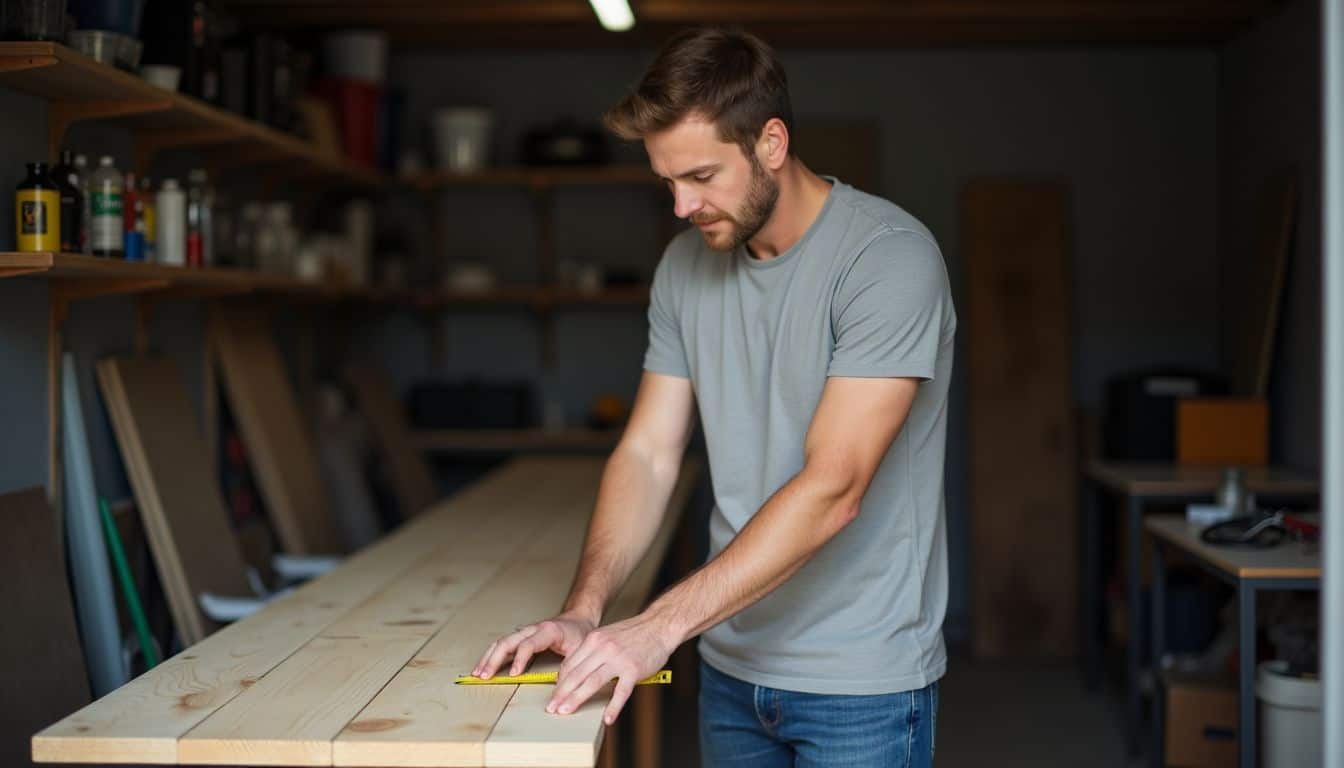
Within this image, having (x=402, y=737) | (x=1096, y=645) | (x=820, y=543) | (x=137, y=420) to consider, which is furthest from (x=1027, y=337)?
(x=402, y=737)

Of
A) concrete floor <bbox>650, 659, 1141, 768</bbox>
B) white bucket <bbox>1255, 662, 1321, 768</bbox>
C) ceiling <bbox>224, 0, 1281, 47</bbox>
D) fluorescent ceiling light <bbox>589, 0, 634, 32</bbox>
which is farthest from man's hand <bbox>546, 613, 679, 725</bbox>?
ceiling <bbox>224, 0, 1281, 47</bbox>

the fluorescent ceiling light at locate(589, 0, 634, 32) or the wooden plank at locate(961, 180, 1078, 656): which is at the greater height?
the fluorescent ceiling light at locate(589, 0, 634, 32)

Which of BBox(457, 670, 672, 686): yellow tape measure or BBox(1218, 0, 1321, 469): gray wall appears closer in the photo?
BBox(457, 670, 672, 686): yellow tape measure

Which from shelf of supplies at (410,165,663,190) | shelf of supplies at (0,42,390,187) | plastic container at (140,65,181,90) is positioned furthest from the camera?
shelf of supplies at (410,165,663,190)

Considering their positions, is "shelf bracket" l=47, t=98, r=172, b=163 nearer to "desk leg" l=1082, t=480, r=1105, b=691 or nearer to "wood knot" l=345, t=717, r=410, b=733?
"wood knot" l=345, t=717, r=410, b=733

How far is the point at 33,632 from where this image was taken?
9.18ft

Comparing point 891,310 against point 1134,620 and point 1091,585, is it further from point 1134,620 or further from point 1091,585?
point 1091,585

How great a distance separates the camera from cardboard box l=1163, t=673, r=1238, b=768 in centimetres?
402

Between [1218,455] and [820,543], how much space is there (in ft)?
11.8

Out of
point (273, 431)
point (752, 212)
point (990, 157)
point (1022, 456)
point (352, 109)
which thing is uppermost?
point (352, 109)

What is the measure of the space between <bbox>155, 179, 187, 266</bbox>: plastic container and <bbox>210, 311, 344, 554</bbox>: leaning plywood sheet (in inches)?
31.9

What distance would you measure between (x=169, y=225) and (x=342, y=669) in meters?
1.84

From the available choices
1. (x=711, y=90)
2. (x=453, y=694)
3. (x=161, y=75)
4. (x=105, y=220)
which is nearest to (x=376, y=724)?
(x=453, y=694)

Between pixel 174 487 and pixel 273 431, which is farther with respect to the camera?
pixel 273 431
